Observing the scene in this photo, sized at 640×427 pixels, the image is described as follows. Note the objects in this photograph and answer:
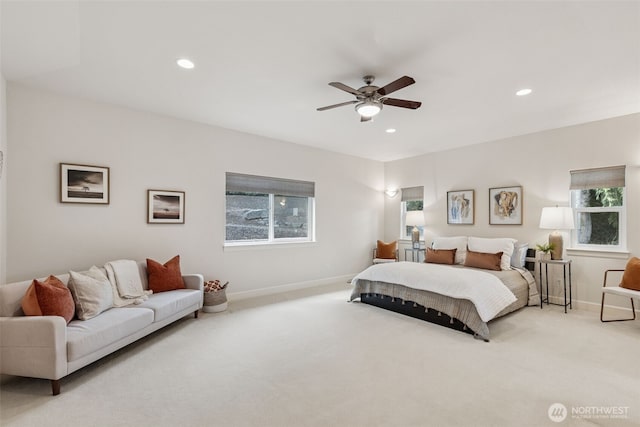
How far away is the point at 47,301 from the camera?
2488 millimetres

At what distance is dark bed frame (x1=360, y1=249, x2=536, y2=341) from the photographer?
11.7ft

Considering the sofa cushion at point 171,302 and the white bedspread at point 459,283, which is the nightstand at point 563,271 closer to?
the white bedspread at point 459,283

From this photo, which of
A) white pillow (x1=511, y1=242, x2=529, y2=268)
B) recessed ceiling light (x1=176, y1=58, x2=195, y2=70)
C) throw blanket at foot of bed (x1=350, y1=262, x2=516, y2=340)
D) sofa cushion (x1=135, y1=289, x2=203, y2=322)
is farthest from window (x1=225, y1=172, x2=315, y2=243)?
white pillow (x1=511, y1=242, x2=529, y2=268)

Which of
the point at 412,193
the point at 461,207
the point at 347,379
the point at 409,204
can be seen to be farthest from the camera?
the point at 409,204

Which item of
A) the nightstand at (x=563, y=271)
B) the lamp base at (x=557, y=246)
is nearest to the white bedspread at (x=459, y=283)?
the nightstand at (x=563, y=271)

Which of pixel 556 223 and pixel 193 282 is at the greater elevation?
pixel 556 223

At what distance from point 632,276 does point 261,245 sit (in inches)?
192

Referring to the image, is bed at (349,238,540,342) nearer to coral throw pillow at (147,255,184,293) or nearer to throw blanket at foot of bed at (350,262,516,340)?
throw blanket at foot of bed at (350,262,516,340)

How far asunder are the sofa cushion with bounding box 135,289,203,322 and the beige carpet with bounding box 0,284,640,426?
259 mm

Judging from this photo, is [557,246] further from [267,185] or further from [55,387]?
[55,387]

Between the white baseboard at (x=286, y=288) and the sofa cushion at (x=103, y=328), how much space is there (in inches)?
71.5

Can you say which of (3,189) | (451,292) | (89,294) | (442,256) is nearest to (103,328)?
(89,294)

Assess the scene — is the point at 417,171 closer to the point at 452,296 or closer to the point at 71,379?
the point at 452,296

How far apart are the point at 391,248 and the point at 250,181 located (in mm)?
3229
